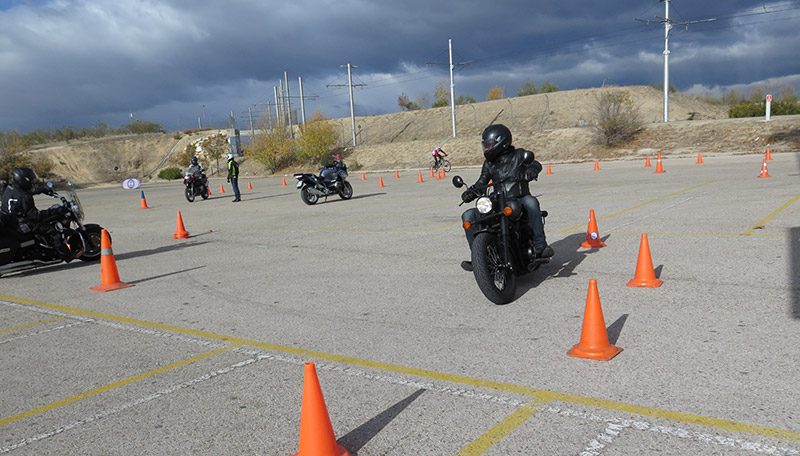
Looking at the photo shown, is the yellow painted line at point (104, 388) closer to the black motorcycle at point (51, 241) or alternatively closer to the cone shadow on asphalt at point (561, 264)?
the cone shadow on asphalt at point (561, 264)

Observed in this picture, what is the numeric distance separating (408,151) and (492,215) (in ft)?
166

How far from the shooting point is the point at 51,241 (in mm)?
9938

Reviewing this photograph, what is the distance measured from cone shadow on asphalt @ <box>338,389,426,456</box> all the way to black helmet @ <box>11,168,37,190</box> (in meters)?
8.24

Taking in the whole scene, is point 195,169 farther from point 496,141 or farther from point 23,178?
point 496,141

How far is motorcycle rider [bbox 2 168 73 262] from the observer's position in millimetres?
9500

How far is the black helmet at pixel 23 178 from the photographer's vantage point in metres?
9.58

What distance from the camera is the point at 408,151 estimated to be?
56438 mm

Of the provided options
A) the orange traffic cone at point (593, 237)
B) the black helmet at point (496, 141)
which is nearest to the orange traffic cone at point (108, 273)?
the black helmet at point (496, 141)

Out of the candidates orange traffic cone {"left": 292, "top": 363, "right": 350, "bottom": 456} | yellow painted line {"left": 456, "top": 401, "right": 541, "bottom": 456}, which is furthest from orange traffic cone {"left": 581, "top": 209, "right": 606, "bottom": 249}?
orange traffic cone {"left": 292, "top": 363, "right": 350, "bottom": 456}

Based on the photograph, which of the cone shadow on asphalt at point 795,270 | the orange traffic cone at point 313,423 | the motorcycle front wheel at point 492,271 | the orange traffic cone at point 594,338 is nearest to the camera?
the orange traffic cone at point 313,423

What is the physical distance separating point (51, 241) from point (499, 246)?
7.53 metres

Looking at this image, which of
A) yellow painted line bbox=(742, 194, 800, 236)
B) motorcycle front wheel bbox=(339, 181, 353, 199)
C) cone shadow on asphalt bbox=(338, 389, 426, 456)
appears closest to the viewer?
cone shadow on asphalt bbox=(338, 389, 426, 456)

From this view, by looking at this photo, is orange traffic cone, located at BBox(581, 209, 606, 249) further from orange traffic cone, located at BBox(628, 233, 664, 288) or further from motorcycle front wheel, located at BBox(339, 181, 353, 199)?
motorcycle front wheel, located at BBox(339, 181, 353, 199)

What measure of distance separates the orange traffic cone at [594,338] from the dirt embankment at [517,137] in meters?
32.5
